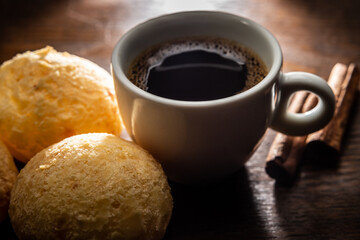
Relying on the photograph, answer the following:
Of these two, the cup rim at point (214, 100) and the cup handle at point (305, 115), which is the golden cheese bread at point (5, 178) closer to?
the cup rim at point (214, 100)

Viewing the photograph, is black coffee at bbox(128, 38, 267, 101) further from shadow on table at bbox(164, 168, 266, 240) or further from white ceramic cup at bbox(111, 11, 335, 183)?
shadow on table at bbox(164, 168, 266, 240)

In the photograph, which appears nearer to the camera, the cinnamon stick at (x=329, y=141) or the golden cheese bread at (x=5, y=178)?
the golden cheese bread at (x=5, y=178)

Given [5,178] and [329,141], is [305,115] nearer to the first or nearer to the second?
[329,141]

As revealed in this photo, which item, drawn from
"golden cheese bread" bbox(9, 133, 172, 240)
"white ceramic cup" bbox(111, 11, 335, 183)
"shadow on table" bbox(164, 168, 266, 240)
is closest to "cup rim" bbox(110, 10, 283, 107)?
"white ceramic cup" bbox(111, 11, 335, 183)

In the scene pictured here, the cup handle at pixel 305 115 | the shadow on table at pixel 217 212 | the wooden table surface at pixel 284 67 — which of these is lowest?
the shadow on table at pixel 217 212

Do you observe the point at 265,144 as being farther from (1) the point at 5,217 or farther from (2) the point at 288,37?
(1) the point at 5,217

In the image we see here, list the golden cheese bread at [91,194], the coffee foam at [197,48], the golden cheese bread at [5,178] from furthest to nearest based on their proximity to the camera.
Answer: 1. the coffee foam at [197,48]
2. the golden cheese bread at [5,178]
3. the golden cheese bread at [91,194]

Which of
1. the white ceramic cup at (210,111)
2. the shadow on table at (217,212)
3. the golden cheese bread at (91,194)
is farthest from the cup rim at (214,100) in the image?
the shadow on table at (217,212)
